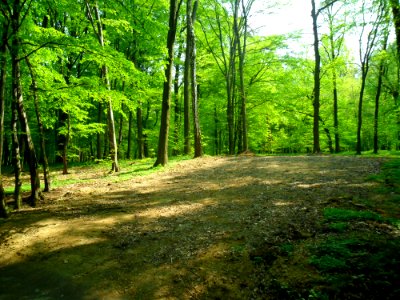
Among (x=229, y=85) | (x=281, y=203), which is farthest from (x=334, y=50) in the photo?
(x=281, y=203)

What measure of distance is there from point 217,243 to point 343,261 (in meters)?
2.22

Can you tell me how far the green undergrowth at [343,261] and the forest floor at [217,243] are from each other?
0.01m

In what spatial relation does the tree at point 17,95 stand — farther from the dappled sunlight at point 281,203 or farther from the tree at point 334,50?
the tree at point 334,50

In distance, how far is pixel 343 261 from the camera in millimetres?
4266

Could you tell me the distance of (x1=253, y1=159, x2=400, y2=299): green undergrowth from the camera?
373 centimetres

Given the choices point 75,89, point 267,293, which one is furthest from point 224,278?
point 75,89

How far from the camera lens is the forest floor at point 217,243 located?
4.18 meters

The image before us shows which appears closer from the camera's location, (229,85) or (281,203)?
(281,203)

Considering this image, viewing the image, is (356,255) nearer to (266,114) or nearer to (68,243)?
(68,243)

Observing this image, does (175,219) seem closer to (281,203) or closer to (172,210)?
(172,210)

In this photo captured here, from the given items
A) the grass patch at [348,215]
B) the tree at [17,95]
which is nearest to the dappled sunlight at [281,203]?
the grass patch at [348,215]

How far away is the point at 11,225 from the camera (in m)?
7.17

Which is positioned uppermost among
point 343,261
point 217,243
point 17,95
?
point 17,95

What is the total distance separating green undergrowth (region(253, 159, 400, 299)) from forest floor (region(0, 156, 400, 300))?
15mm
